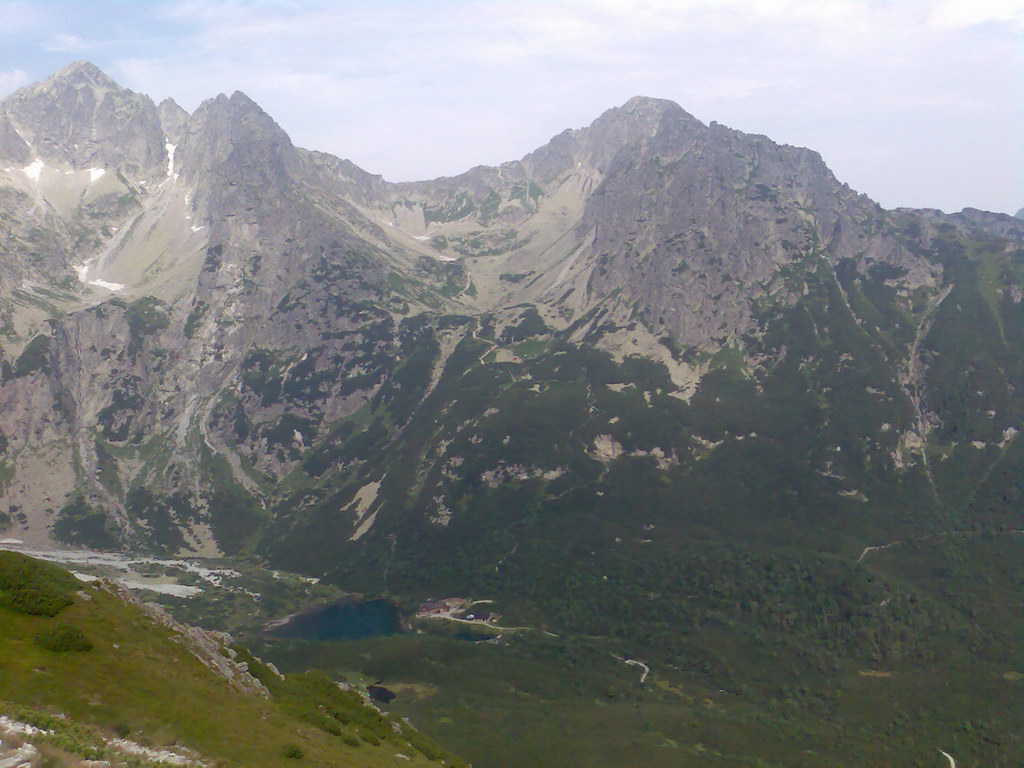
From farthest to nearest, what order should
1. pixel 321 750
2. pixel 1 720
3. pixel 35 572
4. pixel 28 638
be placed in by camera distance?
1. pixel 35 572
2. pixel 321 750
3. pixel 28 638
4. pixel 1 720

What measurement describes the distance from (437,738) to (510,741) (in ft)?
66.3

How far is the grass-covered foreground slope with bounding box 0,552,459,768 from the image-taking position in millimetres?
57812

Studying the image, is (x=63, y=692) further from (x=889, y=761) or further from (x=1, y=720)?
(x=889, y=761)

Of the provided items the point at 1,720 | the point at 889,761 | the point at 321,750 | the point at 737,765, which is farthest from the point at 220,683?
the point at 889,761

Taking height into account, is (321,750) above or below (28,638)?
below

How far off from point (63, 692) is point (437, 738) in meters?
150

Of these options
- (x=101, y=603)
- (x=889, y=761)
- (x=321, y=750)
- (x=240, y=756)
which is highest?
(x=101, y=603)

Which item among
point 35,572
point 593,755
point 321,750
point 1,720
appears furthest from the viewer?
point 593,755

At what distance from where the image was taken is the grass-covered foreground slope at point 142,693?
2276 inches

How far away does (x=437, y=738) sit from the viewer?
191m

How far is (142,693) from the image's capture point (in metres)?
64.8

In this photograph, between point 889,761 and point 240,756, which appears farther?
point 889,761

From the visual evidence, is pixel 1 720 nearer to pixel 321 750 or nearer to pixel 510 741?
pixel 321 750

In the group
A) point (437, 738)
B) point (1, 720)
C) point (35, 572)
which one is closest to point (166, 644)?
point (35, 572)
